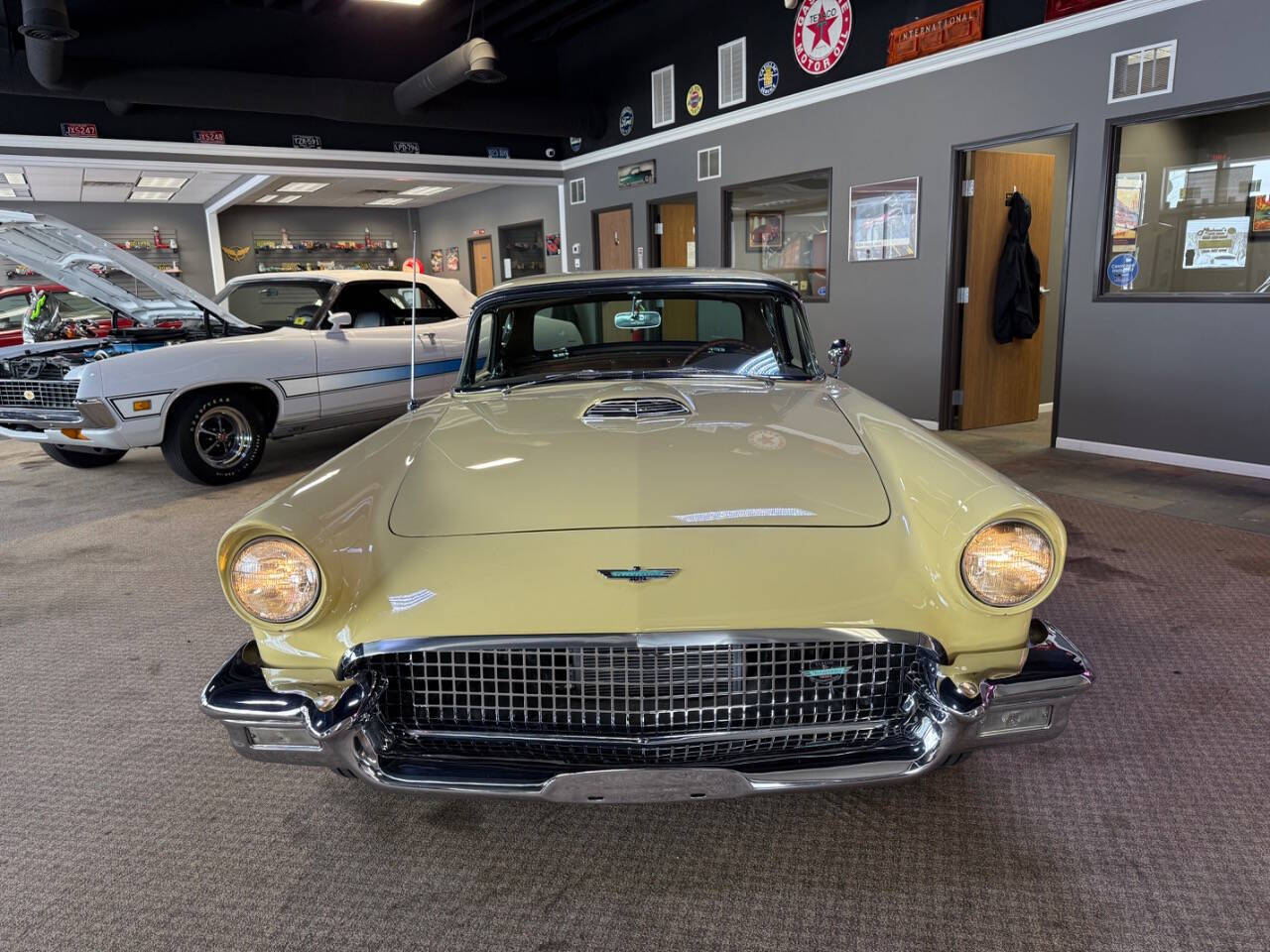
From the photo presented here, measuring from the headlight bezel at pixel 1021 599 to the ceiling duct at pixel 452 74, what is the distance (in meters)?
8.12

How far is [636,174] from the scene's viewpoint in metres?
10.5

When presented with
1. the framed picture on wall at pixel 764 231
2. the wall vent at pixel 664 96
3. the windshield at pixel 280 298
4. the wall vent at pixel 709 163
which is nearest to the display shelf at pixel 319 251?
the wall vent at pixel 664 96

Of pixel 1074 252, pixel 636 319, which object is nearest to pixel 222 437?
pixel 636 319

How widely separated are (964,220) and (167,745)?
6.74m

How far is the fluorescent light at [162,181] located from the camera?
13938mm

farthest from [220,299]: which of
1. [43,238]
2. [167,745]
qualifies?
[167,745]

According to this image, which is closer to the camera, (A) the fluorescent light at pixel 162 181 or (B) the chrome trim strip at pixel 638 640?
(B) the chrome trim strip at pixel 638 640

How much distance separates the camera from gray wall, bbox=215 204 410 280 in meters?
18.8

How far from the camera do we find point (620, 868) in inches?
74.3

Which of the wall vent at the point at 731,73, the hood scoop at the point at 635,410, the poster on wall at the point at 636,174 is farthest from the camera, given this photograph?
the poster on wall at the point at 636,174

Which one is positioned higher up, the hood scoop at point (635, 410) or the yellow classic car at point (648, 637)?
the hood scoop at point (635, 410)

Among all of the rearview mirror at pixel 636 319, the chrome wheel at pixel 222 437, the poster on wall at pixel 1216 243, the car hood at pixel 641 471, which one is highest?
the poster on wall at pixel 1216 243

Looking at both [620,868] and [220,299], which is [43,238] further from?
[620,868]

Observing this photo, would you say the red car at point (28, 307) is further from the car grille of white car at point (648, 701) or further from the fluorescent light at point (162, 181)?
the car grille of white car at point (648, 701)
